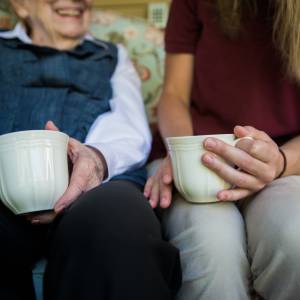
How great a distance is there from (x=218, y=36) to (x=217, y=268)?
505mm

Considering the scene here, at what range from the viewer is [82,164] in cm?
74

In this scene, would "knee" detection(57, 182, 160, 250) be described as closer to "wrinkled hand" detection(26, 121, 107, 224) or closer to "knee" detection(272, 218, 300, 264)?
"wrinkled hand" detection(26, 121, 107, 224)

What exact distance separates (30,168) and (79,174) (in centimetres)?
11

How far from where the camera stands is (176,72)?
105 cm

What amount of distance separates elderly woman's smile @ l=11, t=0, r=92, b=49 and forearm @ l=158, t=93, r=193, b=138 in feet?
0.87

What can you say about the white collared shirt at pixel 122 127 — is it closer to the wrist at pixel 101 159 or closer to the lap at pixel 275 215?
the wrist at pixel 101 159

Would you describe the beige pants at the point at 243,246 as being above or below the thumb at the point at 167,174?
below

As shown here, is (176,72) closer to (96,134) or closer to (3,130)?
(96,134)

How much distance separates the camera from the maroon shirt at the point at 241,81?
0.88 meters

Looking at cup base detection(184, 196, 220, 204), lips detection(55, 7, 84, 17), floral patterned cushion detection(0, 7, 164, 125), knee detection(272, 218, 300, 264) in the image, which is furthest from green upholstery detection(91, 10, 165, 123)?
knee detection(272, 218, 300, 264)

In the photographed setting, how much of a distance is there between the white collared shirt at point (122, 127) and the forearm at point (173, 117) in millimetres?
47

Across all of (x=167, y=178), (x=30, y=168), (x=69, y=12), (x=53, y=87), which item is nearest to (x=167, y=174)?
(x=167, y=178)

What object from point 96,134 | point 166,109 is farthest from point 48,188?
point 166,109

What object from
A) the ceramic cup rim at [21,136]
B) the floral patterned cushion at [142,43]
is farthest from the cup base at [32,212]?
the floral patterned cushion at [142,43]
